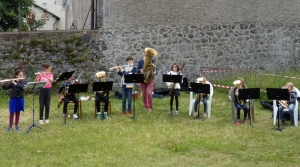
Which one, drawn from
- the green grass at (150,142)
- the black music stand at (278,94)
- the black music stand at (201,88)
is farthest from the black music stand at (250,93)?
the black music stand at (201,88)

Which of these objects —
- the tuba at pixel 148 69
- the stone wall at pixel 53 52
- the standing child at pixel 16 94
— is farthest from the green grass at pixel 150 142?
the stone wall at pixel 53 52

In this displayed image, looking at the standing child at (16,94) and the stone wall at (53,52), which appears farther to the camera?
the stone wall at (53,52)

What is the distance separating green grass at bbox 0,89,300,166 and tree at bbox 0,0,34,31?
11740 millimetres

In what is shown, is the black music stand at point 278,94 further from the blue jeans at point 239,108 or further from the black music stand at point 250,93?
the blue jeans at point 239,108

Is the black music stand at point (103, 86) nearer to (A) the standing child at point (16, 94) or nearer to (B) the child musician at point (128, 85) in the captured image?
(B) the child musician at point (128, 85)

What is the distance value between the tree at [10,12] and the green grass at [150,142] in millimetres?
11740

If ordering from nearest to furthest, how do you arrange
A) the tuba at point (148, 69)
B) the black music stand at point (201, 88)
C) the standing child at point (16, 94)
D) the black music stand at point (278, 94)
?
the black music stand at point (278, 94), the standing child at point (16, 94), the black music stand at point (201, 88), the tuba at point (148, 69)

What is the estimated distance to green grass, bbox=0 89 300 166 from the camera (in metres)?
9.23

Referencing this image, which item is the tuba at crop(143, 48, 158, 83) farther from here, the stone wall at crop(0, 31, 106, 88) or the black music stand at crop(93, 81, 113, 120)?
the stone wall at crop(0, 31, 106, 88)

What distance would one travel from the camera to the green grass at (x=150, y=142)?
9.23 m

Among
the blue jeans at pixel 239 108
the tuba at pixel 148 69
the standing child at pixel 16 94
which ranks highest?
the tuba at pixel 148 69

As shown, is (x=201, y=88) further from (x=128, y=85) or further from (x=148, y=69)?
(x=128, y=85)

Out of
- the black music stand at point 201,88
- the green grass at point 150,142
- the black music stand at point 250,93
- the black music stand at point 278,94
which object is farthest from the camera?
the black music stand at point 201,88

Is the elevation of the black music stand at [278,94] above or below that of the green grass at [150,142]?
above
